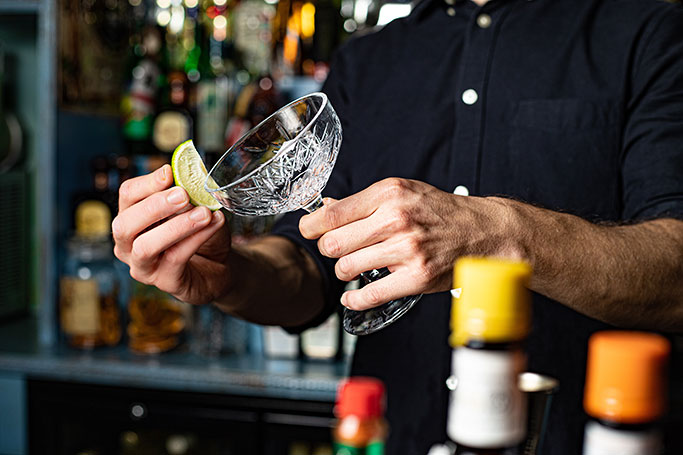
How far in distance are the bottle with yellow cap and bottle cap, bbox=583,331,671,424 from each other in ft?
0.14

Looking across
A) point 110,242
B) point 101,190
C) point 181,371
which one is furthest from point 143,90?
point 181,371

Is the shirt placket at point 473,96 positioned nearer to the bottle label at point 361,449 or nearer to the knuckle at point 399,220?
the knuckle at point 399,220

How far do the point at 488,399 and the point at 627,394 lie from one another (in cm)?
7

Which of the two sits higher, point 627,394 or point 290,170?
point 290,170

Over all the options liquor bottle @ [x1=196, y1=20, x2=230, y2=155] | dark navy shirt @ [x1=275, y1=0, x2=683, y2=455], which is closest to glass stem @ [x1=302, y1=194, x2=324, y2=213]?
dark navy shirt @ [x1=275, y1=0, x2=683, y2=455]

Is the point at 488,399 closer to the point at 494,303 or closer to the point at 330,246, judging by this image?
the point at 494,303

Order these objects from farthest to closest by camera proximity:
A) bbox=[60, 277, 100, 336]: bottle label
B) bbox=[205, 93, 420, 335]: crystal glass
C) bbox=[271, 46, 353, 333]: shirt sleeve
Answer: bbox=[60, 277, 100, 336]: bottle label
bbox=[271, 46, 353, 333]: shirt sleeve
bbox=[205, 93, 420, 335]: crystal glass

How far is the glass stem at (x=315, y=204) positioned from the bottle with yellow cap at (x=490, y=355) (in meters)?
0.41


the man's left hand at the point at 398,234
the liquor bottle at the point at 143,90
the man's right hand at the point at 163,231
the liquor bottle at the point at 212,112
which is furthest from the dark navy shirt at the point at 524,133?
the liquor bottle at the point at 143,90

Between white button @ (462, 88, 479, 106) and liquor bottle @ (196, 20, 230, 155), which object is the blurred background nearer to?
liquor bottle @ (196, 20, 230, 155)

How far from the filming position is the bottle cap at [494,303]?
0.39m

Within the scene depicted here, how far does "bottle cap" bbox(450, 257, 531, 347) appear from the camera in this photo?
15.3 inches

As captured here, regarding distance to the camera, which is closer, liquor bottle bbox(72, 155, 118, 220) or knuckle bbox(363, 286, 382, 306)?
knuckle bbox(363, 286, 382, 306)

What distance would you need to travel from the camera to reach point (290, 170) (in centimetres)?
72
